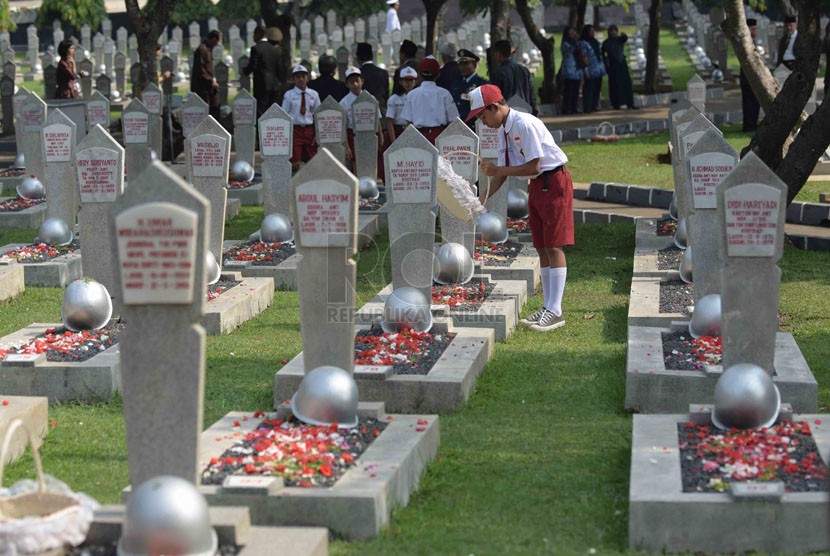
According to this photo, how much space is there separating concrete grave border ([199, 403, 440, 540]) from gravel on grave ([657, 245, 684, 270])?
603 cm

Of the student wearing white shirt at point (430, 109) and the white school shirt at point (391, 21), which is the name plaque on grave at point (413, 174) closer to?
the student wearing white shirt at point (430, 109)

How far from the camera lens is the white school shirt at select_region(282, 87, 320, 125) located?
60.6ft

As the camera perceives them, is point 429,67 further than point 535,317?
Yes

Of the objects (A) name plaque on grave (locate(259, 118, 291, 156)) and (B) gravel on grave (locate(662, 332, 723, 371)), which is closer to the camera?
(B) gravel on grave (locate(662, 332, 723, 371))

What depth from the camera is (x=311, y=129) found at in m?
18.6

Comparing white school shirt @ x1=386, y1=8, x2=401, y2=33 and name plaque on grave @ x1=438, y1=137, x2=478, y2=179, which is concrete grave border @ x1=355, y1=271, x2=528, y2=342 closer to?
name plaque on grave @ x1=438, y1=137, x2=478, y2=179

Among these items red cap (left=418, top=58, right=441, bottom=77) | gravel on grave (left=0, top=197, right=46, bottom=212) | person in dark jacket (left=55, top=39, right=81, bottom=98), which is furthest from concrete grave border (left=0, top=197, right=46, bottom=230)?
person in dark jacket (left=55, top=39, right=81, bottom=98)

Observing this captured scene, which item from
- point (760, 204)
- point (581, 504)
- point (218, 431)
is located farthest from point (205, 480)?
point (760, 204)

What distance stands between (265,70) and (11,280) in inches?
360

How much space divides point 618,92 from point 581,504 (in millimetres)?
22983

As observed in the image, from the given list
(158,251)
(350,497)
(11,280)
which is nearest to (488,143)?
(11,280)

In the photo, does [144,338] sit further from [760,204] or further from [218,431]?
[760,204]

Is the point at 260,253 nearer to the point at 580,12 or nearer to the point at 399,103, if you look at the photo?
the point at 399,103

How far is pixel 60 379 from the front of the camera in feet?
32.0
